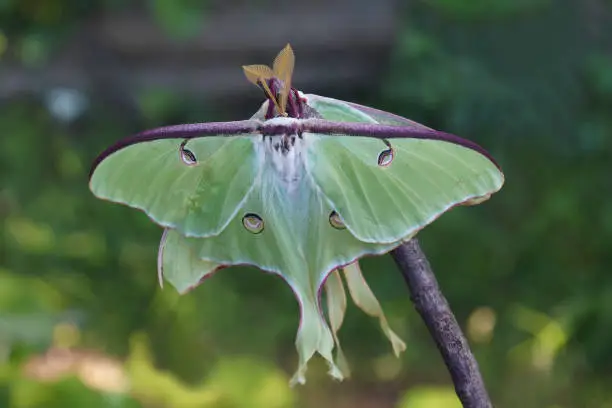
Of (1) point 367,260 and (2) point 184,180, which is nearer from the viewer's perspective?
(2) point 184,180

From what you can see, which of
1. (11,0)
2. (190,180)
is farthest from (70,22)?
(190,180)

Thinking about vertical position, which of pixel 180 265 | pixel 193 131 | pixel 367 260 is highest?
pixel 193 131

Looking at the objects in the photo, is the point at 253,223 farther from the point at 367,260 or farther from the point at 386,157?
the point at 367,260

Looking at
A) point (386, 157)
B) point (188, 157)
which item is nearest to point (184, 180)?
point (188, 157)

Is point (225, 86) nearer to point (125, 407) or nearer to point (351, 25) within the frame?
point (351, 25)

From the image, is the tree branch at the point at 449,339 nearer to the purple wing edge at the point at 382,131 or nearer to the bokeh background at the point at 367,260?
the purple wing edge at the point at 382,131

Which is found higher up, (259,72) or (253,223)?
(259,72)
